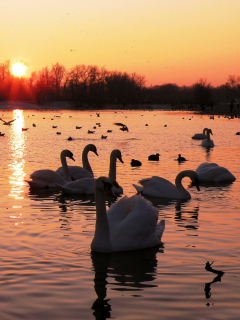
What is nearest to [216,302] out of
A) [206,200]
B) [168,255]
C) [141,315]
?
[141,315]

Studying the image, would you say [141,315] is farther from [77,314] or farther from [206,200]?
[206,200]

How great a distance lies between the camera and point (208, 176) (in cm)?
1686

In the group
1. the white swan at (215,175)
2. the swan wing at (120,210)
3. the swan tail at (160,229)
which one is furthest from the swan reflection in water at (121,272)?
the white swan at (215,175)

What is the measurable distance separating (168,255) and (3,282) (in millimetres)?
2545

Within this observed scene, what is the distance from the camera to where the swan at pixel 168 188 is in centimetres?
1389

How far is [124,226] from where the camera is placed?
877cm

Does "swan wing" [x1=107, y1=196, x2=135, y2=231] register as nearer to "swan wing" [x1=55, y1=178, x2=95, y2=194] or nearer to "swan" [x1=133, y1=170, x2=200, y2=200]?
"swan" [x1=133, y1=170, x2=200, y2=200]

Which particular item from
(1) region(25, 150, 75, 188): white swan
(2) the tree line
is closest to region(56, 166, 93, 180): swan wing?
(1) region(25, 150, 75, 188): white swan

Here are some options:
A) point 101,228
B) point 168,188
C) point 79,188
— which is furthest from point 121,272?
point 79,188

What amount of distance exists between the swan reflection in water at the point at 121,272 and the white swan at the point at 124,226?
0.12m

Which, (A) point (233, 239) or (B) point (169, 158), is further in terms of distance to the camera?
(B) point (169, 158)

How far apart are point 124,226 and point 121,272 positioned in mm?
908

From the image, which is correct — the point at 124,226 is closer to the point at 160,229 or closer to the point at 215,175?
the point at 160,229

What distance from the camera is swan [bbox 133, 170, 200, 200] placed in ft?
45.6
